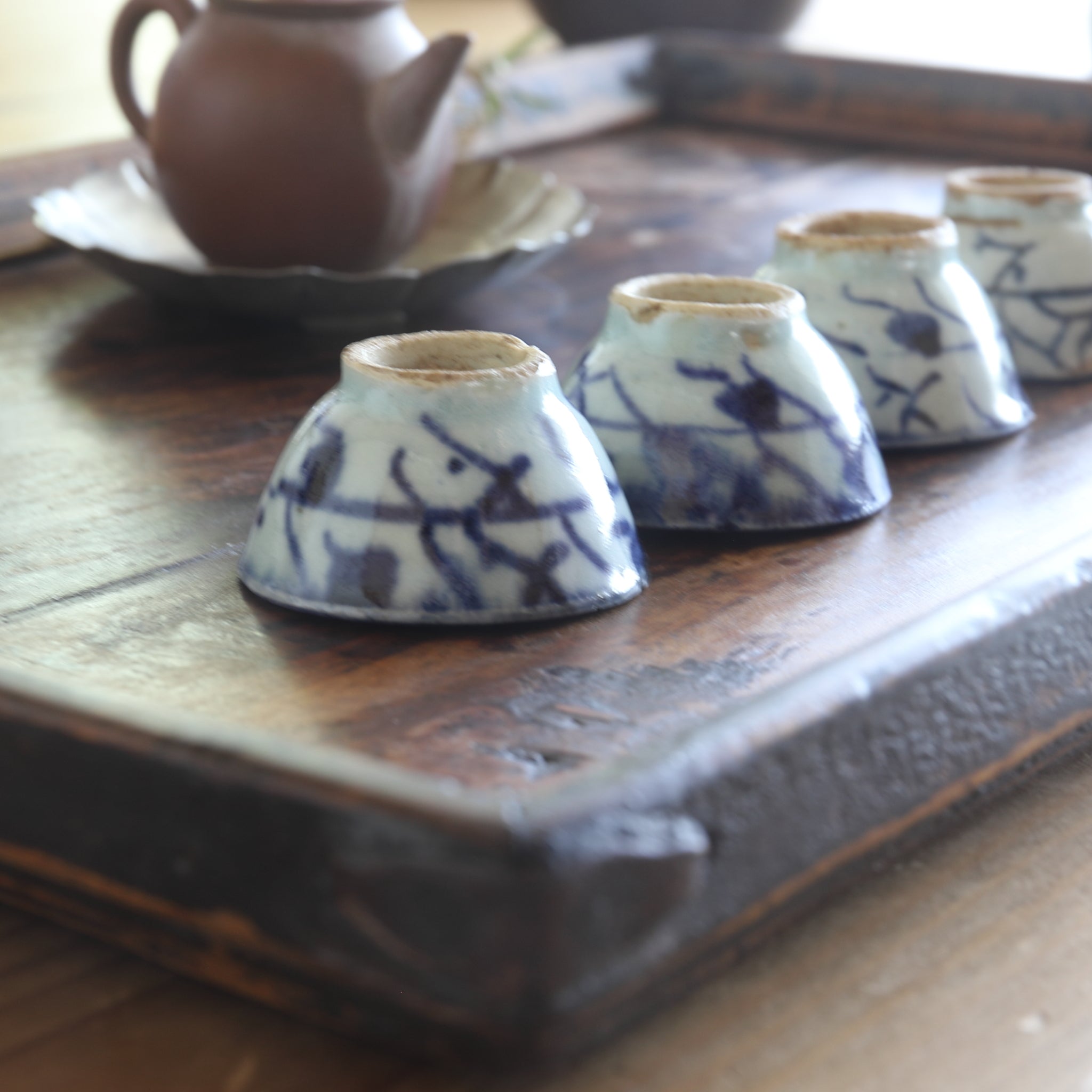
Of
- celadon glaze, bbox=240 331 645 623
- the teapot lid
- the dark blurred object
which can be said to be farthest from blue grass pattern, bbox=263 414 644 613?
the dark blurred object

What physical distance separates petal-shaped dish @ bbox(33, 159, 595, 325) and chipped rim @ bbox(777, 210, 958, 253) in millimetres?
188

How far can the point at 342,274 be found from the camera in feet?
2.97

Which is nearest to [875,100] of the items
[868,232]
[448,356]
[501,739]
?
[868,232]

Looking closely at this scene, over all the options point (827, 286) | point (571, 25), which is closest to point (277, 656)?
point (827, 286)

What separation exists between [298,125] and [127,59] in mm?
164

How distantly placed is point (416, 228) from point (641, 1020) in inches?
23.8

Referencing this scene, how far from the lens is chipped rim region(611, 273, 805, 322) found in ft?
1.97

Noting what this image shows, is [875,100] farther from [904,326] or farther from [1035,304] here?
Result: [904,326]

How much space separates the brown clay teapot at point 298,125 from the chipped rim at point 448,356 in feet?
1.13

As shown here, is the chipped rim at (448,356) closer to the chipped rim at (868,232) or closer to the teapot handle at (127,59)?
the chipped rim at (868,232)

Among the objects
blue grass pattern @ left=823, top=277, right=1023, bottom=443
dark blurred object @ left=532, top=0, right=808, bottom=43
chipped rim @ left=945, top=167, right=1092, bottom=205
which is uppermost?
chipped rim @ left=945, top=167, right=1092, bottom=205

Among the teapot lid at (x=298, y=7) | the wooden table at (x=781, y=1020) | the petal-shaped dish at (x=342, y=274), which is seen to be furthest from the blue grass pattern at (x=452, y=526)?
the teapot lid at (x=298, y=7)

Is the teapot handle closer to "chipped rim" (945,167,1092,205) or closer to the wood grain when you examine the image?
"chipped rim" (945,167,1092,205)

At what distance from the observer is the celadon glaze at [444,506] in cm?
52
